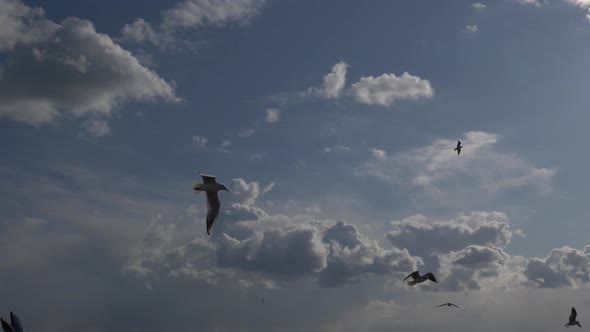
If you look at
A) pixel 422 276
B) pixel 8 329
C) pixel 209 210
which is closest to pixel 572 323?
pixel 422 276

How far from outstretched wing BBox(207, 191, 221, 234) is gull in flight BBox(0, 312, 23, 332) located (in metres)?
23.7

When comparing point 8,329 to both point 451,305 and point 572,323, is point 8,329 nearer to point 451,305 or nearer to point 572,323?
point 451,305

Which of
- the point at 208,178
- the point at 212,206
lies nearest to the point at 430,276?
the point at 212,206

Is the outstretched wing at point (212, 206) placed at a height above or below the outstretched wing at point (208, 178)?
below

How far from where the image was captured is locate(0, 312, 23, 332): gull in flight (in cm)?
2428

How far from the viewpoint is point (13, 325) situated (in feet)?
81.1

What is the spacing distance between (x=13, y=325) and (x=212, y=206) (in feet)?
83.4

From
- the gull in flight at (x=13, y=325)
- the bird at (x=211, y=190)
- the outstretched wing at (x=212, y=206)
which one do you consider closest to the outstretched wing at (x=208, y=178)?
the bird at (x=211, y=190)

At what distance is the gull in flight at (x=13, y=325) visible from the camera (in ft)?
79.7

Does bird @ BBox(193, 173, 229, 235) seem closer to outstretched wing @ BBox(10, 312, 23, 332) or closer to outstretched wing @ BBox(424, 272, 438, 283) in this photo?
outstretched wing @ BBox(10, 312, 23, 332)

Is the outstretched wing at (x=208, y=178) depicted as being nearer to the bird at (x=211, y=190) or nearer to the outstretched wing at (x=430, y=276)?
the bird at (x=211, y=190)

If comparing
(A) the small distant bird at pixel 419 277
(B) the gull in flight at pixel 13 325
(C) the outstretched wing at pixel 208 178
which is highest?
(C) the outstretched wing at pixel 208 178

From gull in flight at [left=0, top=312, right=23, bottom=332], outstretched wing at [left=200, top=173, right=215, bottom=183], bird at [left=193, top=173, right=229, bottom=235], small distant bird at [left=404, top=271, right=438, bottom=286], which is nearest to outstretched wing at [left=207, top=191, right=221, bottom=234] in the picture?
bird at [left=193, top=173, right=229, bottom=235]

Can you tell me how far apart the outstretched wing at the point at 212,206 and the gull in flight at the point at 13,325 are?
77.7 ft
